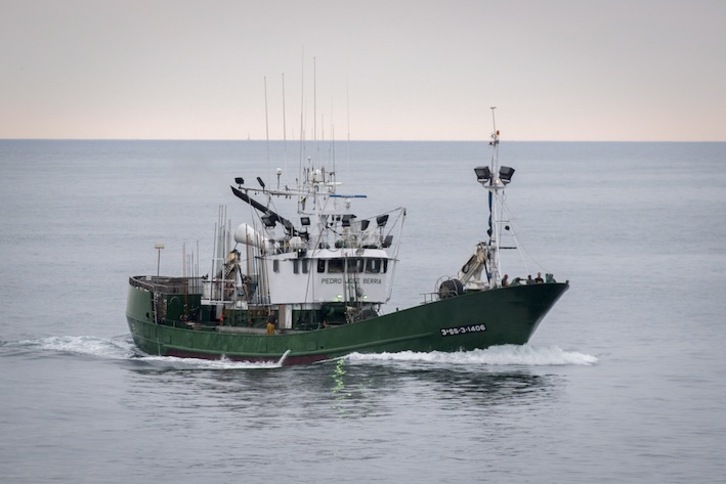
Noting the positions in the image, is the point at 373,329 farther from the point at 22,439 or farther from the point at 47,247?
the point at 47,247

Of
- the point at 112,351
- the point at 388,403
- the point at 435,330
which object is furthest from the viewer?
Answer: the point at 112,351

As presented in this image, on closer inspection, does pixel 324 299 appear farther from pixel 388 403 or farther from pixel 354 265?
pixel 388 403

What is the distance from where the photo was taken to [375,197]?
192m

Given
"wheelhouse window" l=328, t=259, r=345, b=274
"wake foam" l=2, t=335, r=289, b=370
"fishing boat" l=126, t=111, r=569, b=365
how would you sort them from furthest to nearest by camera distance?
1. "wheelhouse window" l=328, t=259, r=345, b=274
2. "wake foam" l=2, t=335, r=289, b=370
3. "fishing boat" l=126, t=111, r=569, b=365

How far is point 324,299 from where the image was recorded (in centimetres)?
6372

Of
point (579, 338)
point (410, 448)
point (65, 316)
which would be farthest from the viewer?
point (65, 316)

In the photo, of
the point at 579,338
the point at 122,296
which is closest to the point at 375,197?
the point at 122,296

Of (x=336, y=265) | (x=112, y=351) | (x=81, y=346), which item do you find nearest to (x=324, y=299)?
(x=336, y=265)

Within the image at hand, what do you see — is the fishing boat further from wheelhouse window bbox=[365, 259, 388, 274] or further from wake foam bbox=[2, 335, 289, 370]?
wake foam bbox=[2, 335, 289, 370]

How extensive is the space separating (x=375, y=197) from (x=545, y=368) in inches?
5125

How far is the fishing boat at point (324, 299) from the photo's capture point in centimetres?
6059

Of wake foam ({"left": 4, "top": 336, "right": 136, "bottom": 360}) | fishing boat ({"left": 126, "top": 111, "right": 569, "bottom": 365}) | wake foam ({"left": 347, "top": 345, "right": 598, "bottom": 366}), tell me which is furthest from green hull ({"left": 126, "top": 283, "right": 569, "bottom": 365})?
wake foam ({"left": 4, "top": 336, "right": 136, "bottom": 360})

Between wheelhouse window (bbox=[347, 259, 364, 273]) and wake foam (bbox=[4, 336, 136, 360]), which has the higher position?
wheelhouse window (bbox=[347, 259, 364, 273])

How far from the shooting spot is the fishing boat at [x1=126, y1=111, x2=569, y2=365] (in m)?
60.6
